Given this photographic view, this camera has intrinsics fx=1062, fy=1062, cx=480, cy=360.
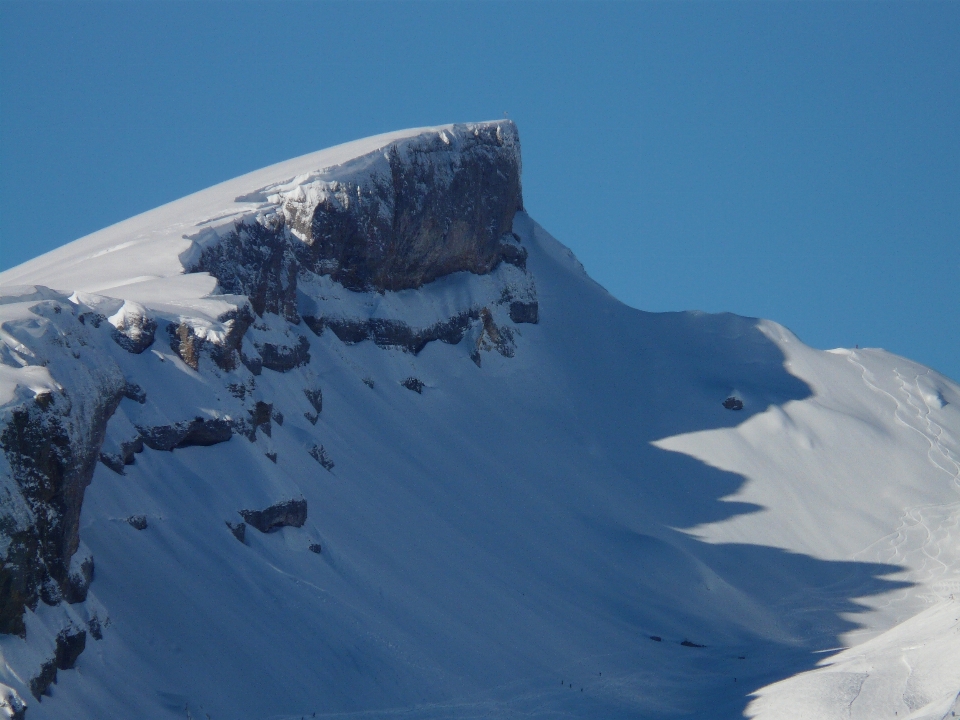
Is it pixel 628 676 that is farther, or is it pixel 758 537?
pixel 758 537

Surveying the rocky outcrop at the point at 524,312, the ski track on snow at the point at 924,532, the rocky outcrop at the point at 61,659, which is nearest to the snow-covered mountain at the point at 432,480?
the rocky outcrop at the point at 61,659

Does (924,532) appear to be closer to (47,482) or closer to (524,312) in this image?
(524,312)

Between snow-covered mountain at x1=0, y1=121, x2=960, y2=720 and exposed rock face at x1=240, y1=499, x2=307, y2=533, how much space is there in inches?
2.6

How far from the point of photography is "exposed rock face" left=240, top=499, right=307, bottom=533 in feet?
80.6

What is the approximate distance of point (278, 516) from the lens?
25.1 metres

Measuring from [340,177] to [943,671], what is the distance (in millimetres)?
26078

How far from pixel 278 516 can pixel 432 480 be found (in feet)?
30.8

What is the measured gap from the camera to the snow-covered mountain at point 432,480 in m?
18.3

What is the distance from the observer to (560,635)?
28.2 m

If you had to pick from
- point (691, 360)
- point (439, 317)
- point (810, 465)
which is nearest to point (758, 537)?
point (810, 465)

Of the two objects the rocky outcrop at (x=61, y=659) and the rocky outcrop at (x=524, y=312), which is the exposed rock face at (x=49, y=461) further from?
the rocky outcrop at (x=524, y=312)

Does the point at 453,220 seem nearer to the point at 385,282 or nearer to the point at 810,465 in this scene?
the point at 385,282

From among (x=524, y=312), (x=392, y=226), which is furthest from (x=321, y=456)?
(x=524, y=312)

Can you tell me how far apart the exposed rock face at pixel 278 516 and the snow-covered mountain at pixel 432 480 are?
0.07m
